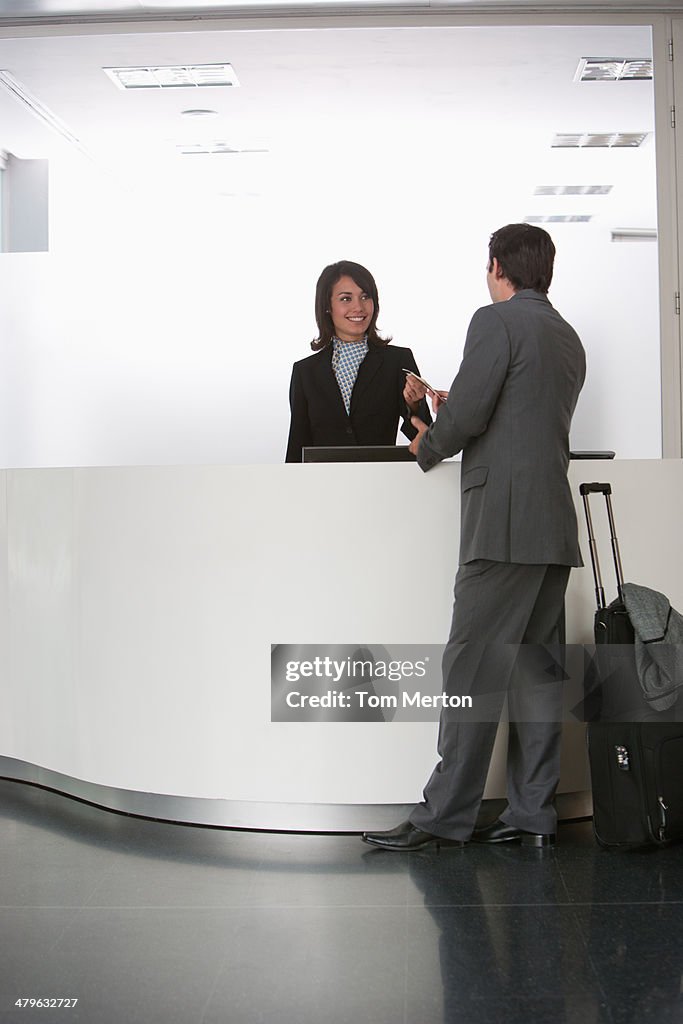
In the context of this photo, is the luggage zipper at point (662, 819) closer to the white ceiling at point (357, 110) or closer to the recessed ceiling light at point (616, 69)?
the white ceiling at point (357, 110)

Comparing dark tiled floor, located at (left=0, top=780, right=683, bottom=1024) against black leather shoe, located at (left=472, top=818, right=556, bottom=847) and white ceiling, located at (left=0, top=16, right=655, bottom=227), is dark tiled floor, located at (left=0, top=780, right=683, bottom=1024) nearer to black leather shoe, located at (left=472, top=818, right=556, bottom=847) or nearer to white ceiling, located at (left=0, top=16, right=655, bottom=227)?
black leather shoe, located at (left=472, top=818, right=556, bottom=847)

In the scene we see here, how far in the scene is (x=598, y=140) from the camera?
5172 mm

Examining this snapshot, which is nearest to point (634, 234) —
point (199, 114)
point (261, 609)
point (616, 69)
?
point (616, 69)

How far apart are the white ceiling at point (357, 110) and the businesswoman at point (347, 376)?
1198 millimetres

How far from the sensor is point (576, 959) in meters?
2.33

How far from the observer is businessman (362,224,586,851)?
299 cm

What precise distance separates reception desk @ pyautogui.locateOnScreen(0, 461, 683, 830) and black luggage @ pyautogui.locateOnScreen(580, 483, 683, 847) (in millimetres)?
237

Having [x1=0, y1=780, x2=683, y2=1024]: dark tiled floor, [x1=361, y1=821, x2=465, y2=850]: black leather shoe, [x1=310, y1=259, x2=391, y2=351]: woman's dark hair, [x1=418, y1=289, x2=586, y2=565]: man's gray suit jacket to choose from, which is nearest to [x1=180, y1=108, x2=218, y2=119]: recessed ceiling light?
[x1=310, y1=259, x2=391, y2=351]: woman's dark hair

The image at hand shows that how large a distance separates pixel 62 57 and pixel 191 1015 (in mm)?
4205

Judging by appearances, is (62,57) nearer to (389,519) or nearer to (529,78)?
(529,78)

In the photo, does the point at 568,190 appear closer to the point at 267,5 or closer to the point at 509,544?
the point at 267,5

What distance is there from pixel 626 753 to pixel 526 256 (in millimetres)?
1350

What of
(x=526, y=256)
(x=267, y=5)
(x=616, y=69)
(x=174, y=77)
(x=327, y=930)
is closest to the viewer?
(x=327, y=930)

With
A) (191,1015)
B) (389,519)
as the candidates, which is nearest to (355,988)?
(191,1015)
